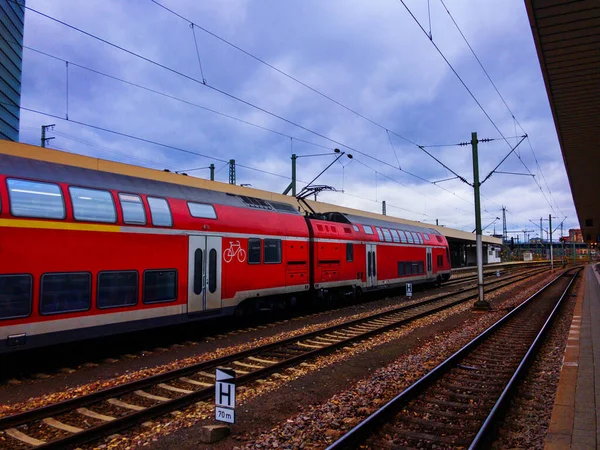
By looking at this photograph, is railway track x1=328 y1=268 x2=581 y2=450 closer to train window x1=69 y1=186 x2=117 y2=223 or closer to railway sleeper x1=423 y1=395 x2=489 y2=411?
railway sleeper x1=423 y1=395 x2=489 y2=411

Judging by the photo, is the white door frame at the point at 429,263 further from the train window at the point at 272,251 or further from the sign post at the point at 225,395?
the sign post at the point at 225,395

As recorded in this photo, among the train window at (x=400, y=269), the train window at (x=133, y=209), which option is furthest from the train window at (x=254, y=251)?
the train window at (x=400, y=269)

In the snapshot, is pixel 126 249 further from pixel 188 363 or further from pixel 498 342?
pixel 498 342

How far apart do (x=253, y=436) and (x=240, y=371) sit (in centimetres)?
278

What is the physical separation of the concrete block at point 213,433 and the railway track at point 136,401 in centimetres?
103

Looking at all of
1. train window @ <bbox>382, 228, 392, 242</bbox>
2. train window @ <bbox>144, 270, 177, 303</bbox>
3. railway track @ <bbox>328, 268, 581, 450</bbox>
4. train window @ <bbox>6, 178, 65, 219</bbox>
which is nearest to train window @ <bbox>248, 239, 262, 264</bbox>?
train window @ <bbox>144, 270, 177, 303</bbox>

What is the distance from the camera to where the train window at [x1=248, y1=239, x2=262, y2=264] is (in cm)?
1187

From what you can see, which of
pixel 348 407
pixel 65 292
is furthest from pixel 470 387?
pixel 65 292

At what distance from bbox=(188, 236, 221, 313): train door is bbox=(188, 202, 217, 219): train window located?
1.76 ft

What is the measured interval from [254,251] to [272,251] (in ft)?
2.85

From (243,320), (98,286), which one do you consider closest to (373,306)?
(243,320)

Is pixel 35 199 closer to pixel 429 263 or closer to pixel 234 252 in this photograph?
pixel 234 252

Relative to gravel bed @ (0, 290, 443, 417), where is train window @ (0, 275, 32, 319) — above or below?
above

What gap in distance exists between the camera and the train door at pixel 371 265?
1878cm
